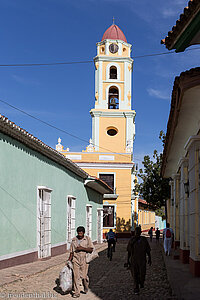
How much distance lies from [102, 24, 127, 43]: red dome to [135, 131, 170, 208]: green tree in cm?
1231

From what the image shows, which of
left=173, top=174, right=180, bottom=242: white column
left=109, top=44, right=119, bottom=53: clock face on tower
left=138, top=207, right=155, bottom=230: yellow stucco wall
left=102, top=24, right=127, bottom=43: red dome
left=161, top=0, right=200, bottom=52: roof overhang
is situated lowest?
left=138, top=207, right=155, bottom=230: yellow stucco wall

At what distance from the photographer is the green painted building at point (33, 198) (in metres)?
10.7

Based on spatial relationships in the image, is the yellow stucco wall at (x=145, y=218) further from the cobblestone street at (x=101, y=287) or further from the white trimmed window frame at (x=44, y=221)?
the cobblestone street at (x=101, y=287)

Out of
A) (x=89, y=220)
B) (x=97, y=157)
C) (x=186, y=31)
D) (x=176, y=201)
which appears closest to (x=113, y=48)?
(x=97, y=157)

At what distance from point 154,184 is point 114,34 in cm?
1485

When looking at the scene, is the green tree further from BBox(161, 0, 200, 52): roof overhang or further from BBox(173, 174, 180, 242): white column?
BBox(161, 0, 200, 52): roof overhang

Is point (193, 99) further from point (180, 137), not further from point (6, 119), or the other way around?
point (6, 119)

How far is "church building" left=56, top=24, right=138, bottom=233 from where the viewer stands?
1371 inches

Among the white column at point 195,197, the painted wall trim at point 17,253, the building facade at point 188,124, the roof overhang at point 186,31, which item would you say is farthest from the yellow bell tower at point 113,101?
the roof overhang at point 186,31

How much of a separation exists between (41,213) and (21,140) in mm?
3053

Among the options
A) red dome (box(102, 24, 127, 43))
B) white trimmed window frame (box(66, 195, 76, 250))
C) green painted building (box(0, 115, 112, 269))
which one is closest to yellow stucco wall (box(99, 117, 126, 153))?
red dome (box(102, 24, 127, 43))

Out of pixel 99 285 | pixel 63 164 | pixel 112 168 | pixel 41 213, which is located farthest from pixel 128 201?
pixel 99 285

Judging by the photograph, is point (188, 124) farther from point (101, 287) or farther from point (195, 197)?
point (101, 287)

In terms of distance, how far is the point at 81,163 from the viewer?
115 feet
